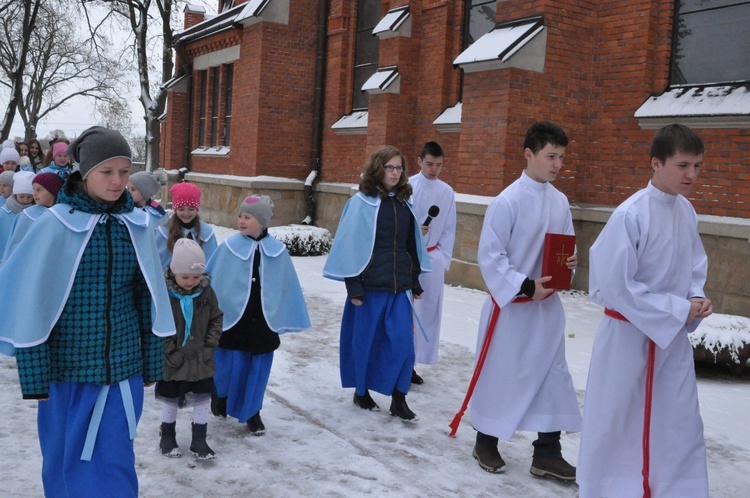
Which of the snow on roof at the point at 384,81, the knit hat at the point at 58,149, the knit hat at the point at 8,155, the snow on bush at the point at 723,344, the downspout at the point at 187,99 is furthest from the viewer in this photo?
the downspout at the point at 187,99

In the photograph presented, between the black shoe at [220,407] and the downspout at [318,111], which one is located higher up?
the downspout at [318,111]

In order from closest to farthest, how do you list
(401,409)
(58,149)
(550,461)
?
(550,461) < (401,409) < (58,149)

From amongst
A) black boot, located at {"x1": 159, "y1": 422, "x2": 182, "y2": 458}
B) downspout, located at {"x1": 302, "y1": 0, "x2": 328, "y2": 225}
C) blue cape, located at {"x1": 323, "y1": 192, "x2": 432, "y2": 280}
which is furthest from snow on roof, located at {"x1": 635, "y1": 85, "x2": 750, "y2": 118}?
downspout, located at {"x1": 302, "y1": 0, "x2": 328, "y2": 225}

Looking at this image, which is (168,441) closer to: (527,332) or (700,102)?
(527,332)

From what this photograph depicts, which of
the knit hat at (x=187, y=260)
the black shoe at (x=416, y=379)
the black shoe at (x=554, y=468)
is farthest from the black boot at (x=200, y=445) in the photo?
the black shoe at (x=416, y=379)

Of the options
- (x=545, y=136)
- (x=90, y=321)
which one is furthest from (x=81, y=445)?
(x=545, y=136)

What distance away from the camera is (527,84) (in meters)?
10.1

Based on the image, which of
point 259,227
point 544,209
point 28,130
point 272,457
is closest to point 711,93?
point 544,209

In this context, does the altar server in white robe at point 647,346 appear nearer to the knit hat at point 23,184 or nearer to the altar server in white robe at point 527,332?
the altar server in white robe at point 527,332

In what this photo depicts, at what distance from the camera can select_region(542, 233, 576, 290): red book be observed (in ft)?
14.0

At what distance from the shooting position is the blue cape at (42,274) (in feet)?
9.27

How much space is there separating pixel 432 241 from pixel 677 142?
351cm

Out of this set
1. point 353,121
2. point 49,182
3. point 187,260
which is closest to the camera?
point 187,260

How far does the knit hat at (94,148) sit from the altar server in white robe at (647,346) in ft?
7.60
